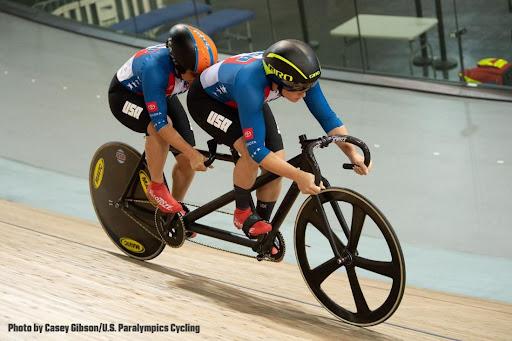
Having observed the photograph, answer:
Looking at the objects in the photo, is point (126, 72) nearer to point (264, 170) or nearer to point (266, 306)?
point (264, 170)

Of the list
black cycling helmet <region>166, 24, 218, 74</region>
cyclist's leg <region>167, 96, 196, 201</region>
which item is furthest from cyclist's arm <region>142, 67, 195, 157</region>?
cyclist's leg <region>167, 96, 196, 201</region>

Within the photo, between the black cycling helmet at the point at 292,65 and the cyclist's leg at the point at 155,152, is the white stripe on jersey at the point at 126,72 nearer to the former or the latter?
the cyclist's leg at the point at 155,152

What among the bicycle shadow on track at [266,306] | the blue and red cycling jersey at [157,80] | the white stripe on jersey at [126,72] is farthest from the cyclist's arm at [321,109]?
the white stripe on jersey at [126,72]

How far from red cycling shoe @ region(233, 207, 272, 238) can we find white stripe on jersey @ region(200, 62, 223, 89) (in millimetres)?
563

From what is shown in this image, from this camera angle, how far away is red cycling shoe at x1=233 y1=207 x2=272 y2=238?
4.14 meters

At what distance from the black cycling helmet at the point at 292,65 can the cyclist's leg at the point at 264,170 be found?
0.96 feet

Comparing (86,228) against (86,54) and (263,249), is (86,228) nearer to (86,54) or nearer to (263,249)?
(263,249)

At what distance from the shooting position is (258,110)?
374 cm

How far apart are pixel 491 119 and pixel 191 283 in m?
3.34

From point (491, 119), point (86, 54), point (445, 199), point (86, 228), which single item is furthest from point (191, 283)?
point (86, 54)

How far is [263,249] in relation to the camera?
13.6ft

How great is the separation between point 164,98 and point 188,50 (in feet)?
0.77

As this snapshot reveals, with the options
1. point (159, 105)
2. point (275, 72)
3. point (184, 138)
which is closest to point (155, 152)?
point (184, 138)

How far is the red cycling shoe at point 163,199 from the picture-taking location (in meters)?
4.51
